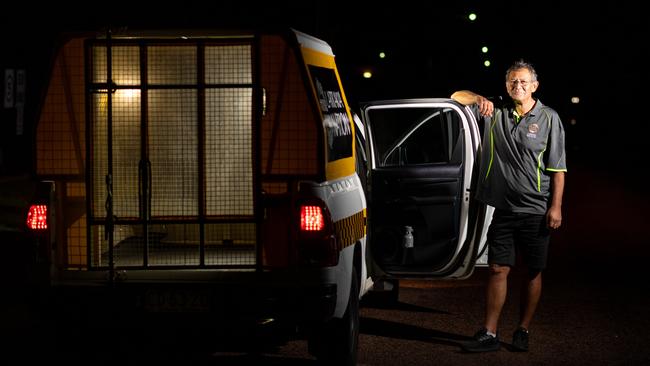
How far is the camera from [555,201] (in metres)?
8.20

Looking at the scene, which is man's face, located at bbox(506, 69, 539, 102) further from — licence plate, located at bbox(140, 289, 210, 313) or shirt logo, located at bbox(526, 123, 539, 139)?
licence plate, located at bbox(140, 289, 210, 313)

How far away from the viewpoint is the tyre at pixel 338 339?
7.20 metres

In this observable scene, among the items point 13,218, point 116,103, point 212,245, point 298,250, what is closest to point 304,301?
point 298,250

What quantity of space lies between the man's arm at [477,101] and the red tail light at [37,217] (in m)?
3.07

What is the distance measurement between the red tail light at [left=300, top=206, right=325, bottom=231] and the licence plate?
0.68 m

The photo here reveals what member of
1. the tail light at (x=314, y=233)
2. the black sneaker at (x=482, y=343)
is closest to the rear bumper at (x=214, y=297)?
the tail light at (x=314, y=233)

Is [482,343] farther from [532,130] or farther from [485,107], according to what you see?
[485,107]

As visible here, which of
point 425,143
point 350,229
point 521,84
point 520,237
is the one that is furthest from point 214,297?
point 425,143

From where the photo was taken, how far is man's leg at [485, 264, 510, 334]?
8.30 meters

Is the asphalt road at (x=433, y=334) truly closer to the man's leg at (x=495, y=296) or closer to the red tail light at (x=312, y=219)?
the man's leg at (x=495, y=296)

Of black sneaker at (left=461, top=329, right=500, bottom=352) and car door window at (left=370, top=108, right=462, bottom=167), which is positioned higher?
car door window at (left=370, top=108, right=462, bottom=167)

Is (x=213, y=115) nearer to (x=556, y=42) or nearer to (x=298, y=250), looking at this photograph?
(x=298, y=250)

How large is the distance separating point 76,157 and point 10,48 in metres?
50.5

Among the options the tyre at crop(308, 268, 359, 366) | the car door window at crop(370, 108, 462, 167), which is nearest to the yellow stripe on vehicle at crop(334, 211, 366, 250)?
the tyre at crop(308, 268, 359, 366)
